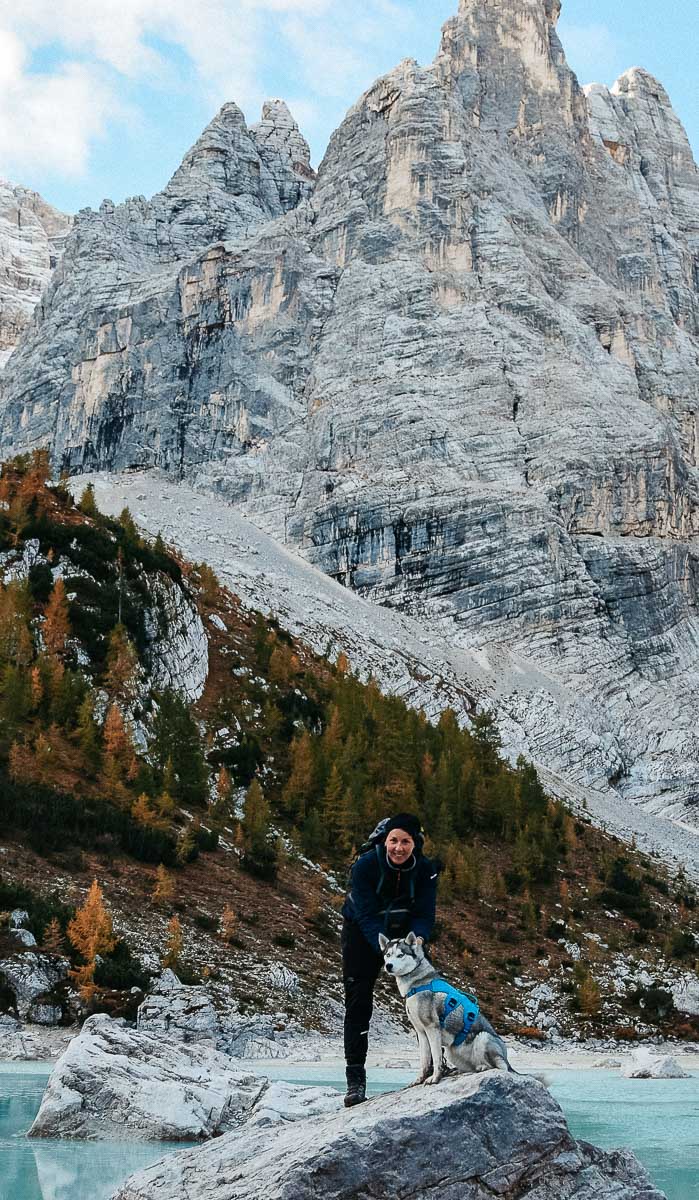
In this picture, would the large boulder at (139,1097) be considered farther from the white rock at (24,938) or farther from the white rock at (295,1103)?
the white rock at (24,938)

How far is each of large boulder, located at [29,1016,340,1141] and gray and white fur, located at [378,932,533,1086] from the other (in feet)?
18.4

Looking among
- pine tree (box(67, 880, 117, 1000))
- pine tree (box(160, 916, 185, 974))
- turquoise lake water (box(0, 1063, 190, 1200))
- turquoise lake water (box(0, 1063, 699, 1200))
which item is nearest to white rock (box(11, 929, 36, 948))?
pine tree (box(67, 880, 117, 1000))

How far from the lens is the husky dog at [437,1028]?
8.35 metres

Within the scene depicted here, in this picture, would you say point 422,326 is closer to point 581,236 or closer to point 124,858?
point 581,236

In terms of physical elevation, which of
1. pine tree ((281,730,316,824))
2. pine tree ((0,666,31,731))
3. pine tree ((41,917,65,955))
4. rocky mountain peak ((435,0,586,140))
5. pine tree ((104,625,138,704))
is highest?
rocky mountain peak ((435,0,586,140))

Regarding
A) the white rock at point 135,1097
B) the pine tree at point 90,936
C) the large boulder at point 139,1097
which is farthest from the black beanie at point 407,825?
the pine tree at point 90,936

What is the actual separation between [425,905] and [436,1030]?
1099 mm

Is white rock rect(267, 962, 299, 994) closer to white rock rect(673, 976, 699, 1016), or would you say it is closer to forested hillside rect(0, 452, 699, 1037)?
forested hillside rect(0, 452, 699, 1037)

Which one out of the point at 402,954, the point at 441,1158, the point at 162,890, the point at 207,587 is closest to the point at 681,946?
the point at 162,890

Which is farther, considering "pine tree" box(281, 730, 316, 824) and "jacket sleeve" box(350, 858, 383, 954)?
"pine tree" box(281, 730, 316, 824)

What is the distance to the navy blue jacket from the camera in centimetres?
911

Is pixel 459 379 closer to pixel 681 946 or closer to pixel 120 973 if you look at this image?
pixel 681 946

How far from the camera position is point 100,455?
507 ft

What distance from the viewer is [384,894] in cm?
915
